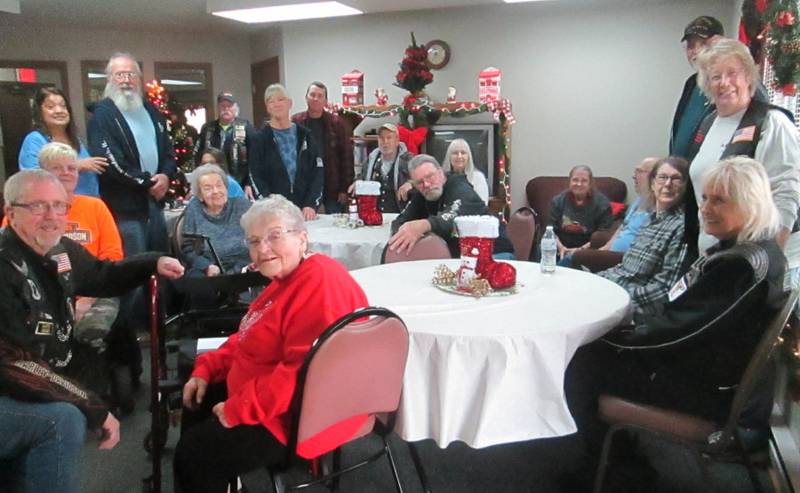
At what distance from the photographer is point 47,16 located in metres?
7.52

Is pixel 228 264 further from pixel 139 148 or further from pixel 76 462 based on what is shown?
pixel 76 462

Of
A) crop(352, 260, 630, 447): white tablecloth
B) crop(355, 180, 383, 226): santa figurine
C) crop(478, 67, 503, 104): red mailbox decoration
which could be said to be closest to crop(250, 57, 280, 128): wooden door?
crop(478, 67, 503, 104): red mailbox decoration

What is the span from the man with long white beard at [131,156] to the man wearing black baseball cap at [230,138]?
820mm

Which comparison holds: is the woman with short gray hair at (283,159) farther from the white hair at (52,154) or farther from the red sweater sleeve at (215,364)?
the red sweater sleeve at (215,364)

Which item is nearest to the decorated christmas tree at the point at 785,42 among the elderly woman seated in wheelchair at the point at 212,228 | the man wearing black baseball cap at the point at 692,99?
the man wearing black baseball cap at the point at 692,99

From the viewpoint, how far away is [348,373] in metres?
1.41

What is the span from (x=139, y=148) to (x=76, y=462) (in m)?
2.43

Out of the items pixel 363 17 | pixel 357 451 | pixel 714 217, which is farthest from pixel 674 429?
pixel 363 17

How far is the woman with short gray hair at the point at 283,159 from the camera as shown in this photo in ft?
13.7

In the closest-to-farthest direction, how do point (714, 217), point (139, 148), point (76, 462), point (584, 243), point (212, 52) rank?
point (76, 462) < point (714, 217) < point (139, 148) < point (584, 243) < point (212, 52)

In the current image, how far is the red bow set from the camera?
19.7 ft

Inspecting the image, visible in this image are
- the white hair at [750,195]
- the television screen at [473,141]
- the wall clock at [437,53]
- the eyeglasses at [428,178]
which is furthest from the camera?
A: the wall clock at [437,53]

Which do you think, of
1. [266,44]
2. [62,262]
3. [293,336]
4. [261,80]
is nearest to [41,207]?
[62,262]

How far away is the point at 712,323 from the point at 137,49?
8.81 metres
